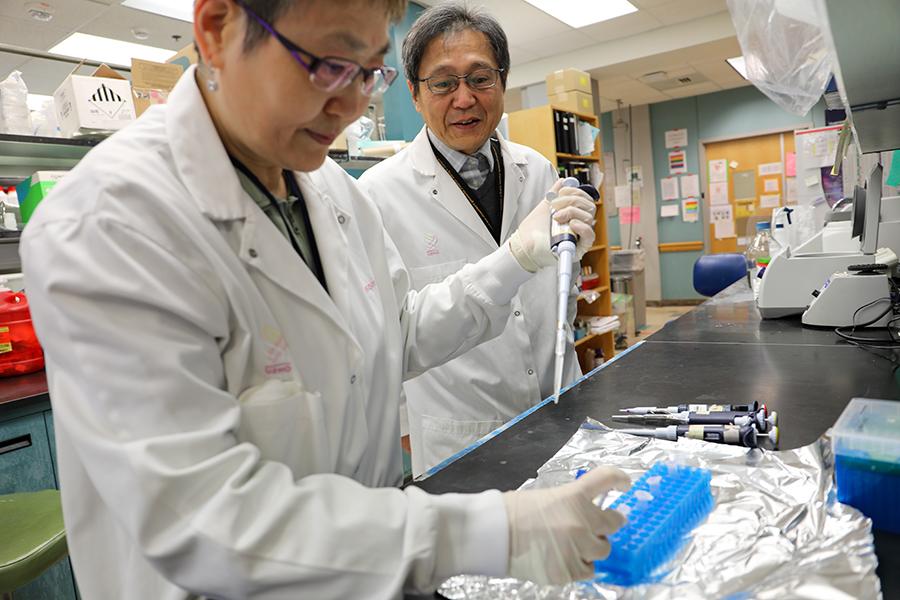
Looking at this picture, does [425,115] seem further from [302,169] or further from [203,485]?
[203,485]

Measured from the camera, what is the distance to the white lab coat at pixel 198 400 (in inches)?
23.1

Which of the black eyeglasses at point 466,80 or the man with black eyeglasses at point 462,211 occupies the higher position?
the black eyeglasses at point 466,80

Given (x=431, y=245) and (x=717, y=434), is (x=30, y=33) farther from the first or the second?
(x=717, y=434)

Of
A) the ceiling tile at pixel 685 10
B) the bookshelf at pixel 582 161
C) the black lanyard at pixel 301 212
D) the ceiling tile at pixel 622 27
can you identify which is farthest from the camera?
the ceiling tile at pixel 622 27

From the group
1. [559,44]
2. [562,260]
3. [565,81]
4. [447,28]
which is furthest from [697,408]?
[559,44]

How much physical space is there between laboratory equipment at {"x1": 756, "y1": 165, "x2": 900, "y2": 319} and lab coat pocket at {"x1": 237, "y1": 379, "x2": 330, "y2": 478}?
1.80m

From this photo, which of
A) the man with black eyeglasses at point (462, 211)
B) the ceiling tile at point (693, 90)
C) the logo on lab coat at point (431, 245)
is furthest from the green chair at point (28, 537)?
the ceiling tile at point (693, 90)

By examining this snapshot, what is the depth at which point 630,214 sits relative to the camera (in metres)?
8.84

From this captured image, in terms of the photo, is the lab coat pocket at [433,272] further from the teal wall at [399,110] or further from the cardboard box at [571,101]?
the cardboard box at [571,101]

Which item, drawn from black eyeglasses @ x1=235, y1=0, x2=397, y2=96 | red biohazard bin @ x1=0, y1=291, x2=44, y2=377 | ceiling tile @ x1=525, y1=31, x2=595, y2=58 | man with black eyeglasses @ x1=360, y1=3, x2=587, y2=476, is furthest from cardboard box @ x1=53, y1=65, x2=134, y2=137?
ceiling tile @ x1=525, y1=31, x2=595, y2=58

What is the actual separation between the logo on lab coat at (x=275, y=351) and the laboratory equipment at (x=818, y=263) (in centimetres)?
182

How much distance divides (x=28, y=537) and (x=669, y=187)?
8.40 metres

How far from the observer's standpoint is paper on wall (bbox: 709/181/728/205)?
27.0 ft

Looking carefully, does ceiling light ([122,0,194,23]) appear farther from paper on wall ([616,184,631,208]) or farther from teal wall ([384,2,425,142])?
paper on wall ([616,184,631,208])
